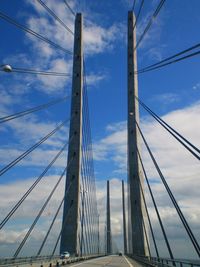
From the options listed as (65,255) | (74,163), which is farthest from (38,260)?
(74,163)

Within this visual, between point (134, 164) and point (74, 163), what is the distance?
18.8ft

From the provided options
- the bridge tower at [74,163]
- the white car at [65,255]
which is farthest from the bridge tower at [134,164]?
the white car at [65,255]

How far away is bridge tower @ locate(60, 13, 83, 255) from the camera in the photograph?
116ft

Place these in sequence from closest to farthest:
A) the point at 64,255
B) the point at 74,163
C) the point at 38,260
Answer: the point at 38,260
the point at 64,255
the point at 74,163

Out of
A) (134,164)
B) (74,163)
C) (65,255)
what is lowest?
(65,255)

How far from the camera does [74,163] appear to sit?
122 feet

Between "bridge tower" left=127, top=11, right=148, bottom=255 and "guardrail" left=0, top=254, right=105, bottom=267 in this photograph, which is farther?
"bridge tower" left=127, top=11, right=148, bottom=255

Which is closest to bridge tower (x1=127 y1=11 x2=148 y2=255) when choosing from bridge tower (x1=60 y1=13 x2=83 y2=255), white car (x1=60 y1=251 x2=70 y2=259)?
bridge tower (x1=60 y1=13 x2=83 y2=255)

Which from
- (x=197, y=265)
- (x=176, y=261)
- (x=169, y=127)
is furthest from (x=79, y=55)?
(x=197, y=265)

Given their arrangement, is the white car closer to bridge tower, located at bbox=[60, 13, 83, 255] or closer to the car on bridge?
the car on bridge

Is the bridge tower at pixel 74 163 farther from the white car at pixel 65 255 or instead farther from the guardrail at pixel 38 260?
the guardrail at pixel 38 260

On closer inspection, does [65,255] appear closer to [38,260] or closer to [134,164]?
[38,260]

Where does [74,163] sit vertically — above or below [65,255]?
above

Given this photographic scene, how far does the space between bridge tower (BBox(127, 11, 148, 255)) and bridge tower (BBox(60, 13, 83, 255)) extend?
185 inches
